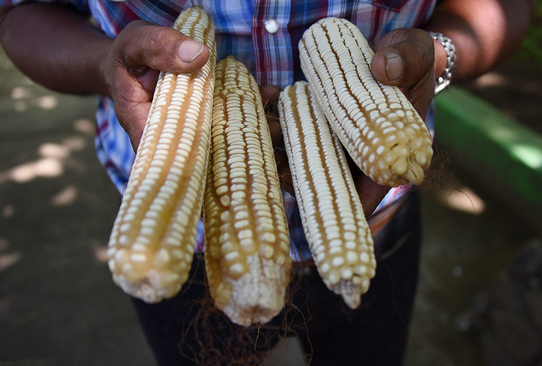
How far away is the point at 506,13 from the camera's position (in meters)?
1.79

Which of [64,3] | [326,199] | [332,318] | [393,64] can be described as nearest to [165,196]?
[326,199]

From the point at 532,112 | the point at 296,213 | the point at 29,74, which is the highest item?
the point at 29,74

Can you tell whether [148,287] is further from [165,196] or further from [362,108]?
[362,108]

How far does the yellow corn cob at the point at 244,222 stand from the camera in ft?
3.14

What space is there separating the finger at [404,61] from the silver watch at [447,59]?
381mm

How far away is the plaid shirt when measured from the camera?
145 centimetres

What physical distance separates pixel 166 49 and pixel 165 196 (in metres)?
0.47

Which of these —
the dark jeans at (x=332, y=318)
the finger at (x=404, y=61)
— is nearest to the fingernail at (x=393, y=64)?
the finger at (x=404, y=61)

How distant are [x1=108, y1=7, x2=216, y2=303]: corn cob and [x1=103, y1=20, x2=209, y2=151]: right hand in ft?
0.21

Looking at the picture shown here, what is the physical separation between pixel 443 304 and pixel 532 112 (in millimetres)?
2819

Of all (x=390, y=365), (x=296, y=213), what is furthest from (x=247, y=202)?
(x=390, y=365)

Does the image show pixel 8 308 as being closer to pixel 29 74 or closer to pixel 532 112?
pixel 29 74

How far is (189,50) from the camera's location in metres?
1.15

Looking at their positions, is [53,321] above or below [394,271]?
below
